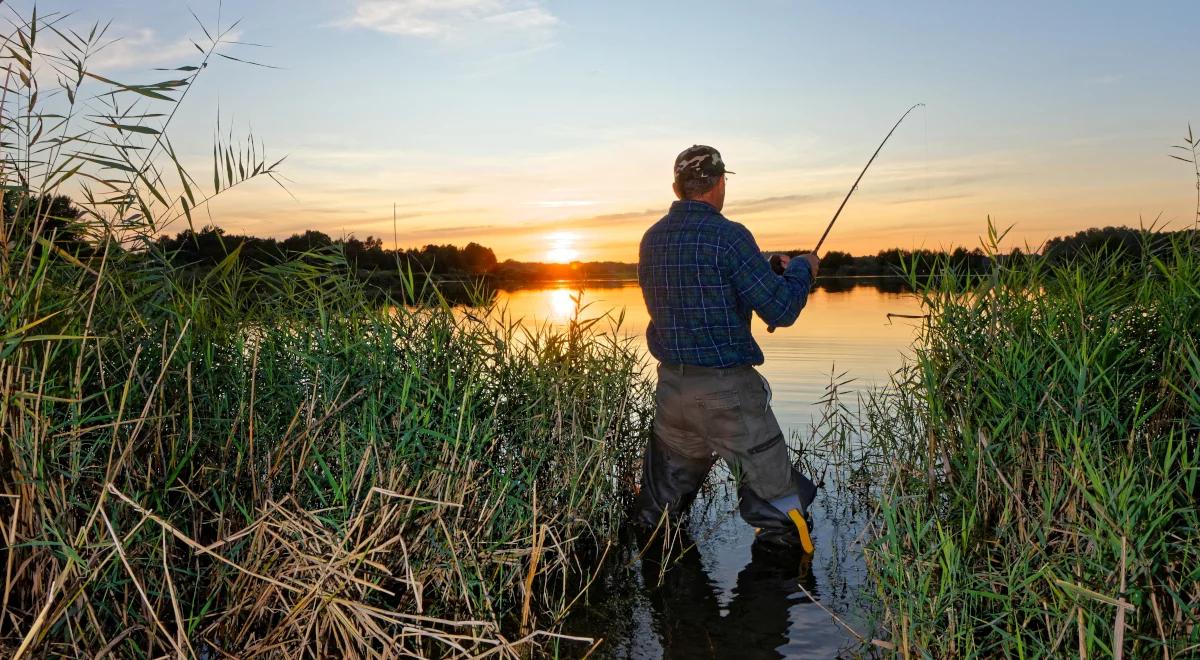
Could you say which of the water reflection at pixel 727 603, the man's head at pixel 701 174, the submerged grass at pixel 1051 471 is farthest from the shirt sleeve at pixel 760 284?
the water reflection at pixel 727 603

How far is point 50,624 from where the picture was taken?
127 inches

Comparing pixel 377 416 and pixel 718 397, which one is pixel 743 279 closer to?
pixel 718 397

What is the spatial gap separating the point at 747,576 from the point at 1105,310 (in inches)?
95.5

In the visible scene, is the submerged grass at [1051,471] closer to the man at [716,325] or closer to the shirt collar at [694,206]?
the man at [716,325]

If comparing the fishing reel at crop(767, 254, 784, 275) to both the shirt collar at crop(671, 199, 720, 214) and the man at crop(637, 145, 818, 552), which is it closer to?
the man at crop(637, 145, 818, 552)

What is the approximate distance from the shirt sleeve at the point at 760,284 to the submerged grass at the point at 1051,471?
2.21ft

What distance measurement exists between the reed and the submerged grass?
1.67m

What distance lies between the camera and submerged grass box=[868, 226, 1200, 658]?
11.3 ft

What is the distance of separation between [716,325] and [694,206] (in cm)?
71

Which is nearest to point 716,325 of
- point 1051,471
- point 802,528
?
point 802,528

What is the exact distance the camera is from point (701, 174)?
18.2ft

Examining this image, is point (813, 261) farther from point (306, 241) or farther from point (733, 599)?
point (306, 241)

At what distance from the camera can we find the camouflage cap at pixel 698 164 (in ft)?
18.2

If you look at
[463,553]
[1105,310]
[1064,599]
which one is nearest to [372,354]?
[463,553]
